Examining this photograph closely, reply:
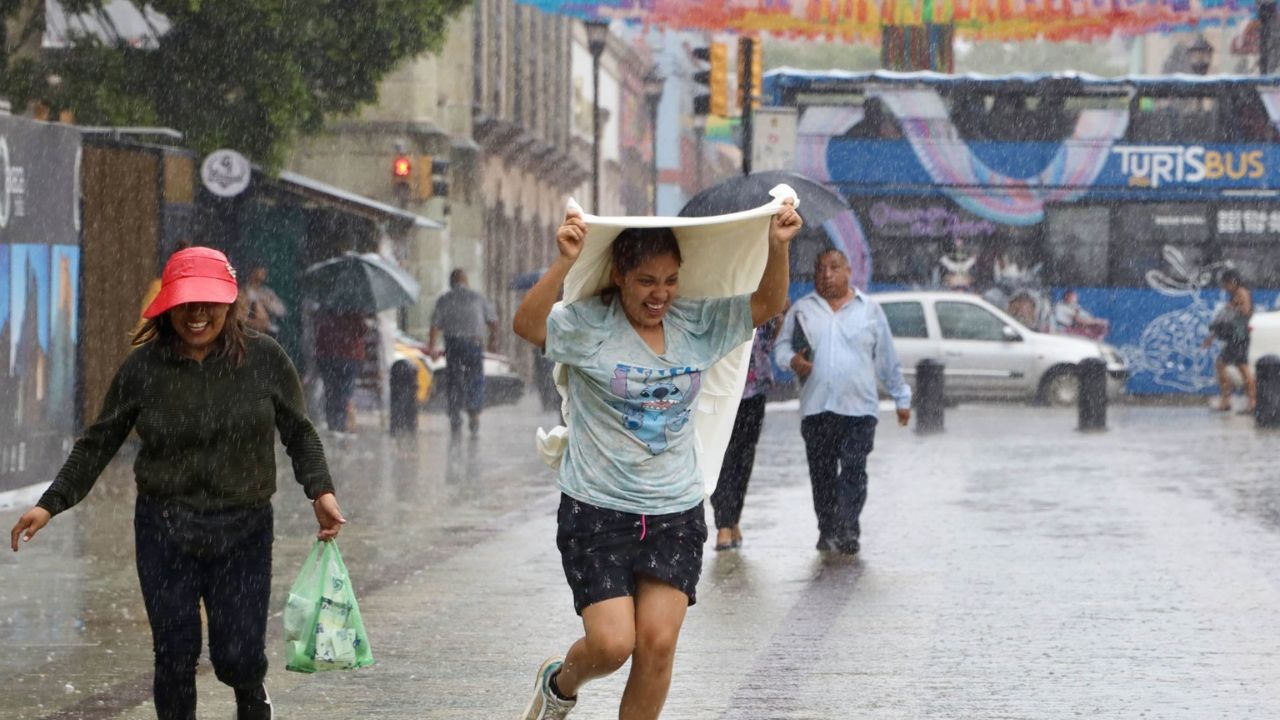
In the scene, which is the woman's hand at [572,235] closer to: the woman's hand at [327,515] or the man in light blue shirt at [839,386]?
the woman's hand at [327,515]

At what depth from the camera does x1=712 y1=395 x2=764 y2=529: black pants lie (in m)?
11.0

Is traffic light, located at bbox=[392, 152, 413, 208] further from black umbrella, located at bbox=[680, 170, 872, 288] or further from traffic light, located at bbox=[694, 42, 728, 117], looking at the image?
black umbrella, located at bbox=[680, 170, 872, 288]

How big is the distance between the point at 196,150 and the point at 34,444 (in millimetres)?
7503

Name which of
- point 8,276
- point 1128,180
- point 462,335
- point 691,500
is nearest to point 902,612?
point 691,500

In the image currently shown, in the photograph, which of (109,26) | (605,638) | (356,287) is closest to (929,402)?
(356,287)

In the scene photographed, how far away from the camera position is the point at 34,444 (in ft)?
44.5

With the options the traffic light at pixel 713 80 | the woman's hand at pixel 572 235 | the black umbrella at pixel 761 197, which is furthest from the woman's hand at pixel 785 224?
the traffic light at pixel 713 80

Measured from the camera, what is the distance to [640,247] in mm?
5480

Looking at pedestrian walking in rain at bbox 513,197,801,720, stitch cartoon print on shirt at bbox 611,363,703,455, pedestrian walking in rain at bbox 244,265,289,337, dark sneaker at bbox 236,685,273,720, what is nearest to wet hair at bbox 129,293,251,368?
pedestrian walking in rain at bbox 513,197,801,720

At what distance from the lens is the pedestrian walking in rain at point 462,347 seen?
21.1 meters

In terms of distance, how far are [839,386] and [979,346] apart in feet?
51.5

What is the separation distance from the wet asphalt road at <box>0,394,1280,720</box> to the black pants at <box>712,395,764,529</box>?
26 centimetres

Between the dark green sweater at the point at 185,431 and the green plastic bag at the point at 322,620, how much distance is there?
0.26 meters

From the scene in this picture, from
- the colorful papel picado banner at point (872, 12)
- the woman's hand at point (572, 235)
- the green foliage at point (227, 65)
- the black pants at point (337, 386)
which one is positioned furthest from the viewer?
the colorful papel picado banner at point (872, 12)
